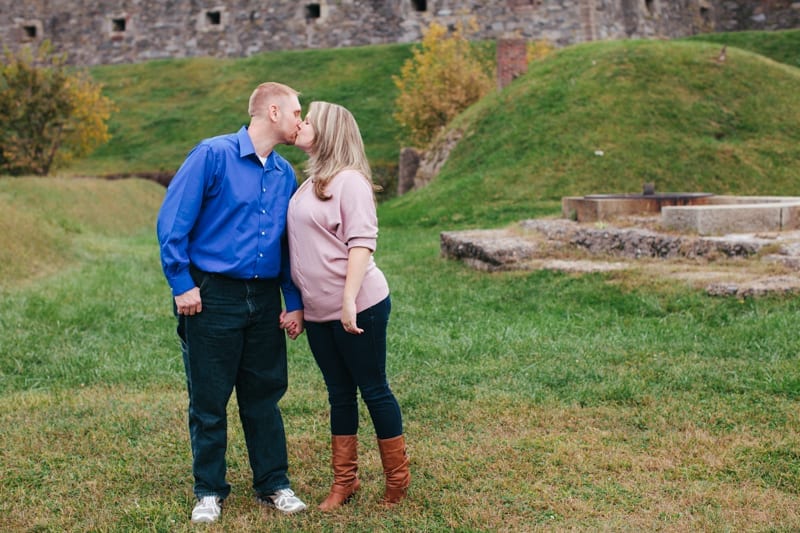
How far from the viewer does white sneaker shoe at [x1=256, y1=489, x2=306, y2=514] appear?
3.57m

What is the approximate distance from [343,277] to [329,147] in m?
0.50

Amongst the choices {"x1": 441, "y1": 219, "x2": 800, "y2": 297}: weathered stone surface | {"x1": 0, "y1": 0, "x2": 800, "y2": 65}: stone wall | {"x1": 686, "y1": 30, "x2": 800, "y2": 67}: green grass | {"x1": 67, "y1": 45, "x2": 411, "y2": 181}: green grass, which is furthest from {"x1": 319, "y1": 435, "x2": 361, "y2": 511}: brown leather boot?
{"x1": 0, "y1": 0, "x2": 800, "y2": 65}: stone wall

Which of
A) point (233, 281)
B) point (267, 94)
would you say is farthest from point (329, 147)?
point (233, 281)

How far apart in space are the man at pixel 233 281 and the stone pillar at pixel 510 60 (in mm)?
15683

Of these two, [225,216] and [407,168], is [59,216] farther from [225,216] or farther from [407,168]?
[225,216]

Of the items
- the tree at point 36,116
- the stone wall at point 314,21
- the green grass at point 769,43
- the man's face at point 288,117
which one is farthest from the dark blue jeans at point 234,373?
the stone wall at point 314,21

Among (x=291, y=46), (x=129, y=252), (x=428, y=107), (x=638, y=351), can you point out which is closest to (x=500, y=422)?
(x=638, y=351)

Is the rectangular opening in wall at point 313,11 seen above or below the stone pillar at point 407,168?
Result: above

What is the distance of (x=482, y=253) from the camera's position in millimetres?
9398

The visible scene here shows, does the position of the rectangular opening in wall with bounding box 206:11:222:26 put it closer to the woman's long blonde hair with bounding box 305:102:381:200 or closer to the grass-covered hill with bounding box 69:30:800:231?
the grass-covered hill with bounding box 69:30:800:231

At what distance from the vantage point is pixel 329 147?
355 cm

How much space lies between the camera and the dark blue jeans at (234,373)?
11.5 ft

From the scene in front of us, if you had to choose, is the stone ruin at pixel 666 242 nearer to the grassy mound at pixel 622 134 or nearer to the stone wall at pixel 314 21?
the grassy mound at pixel 622 134

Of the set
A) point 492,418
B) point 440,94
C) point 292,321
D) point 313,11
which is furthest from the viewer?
point 313,11
